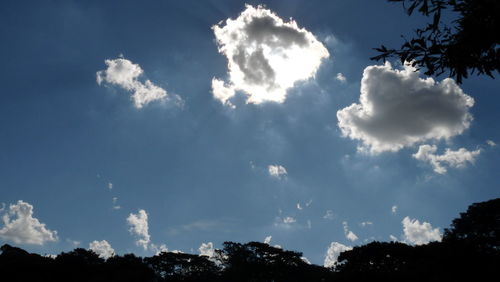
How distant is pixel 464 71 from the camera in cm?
871

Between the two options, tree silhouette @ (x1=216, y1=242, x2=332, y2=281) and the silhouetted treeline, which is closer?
the silhouetted treeline

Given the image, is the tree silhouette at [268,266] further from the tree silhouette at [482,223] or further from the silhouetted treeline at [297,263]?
the tree silhouette at [482,223]

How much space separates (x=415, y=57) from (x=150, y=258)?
2801 inches

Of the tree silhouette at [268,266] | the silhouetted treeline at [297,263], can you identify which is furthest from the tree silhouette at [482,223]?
the tree silhouette at [268,266]

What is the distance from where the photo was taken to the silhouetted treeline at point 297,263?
28688mm

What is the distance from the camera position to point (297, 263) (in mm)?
64750

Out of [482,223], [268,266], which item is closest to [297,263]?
[268,266]

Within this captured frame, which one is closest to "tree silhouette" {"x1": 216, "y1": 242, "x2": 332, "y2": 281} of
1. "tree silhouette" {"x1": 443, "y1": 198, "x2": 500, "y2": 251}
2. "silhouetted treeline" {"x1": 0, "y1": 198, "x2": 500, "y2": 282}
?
"silhouetted treeline" {"x1": 0, "y1": 198, "x2": 500, "y2": 282}

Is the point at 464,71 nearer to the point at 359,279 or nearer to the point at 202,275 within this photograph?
the point at 359,279

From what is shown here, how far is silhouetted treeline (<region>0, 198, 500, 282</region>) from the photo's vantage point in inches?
1129

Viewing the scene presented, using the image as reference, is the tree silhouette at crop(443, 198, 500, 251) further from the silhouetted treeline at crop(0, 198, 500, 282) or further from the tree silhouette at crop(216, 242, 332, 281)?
the tree silhouette at crop(216, 242, 332, 281)

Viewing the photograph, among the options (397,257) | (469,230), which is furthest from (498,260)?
(469,230)

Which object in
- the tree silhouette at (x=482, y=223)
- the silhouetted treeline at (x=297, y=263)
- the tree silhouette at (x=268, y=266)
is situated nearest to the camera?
the silhouetted treeline at (x=297, y=263)

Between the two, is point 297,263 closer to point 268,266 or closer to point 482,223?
point 268,266
